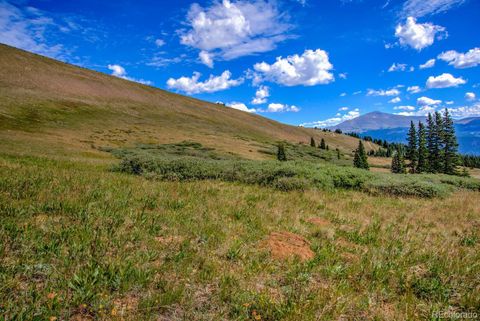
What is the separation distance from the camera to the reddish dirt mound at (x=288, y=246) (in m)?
5.40

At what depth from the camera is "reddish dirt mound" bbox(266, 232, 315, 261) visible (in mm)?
5396

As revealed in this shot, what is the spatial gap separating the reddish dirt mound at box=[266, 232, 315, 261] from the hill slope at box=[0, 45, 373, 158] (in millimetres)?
31557

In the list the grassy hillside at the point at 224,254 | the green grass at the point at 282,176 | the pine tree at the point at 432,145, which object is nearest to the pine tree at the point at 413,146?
the pine tree at the point at 432,145

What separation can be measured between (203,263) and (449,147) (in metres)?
93.0

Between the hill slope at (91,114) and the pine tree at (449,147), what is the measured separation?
172 ft

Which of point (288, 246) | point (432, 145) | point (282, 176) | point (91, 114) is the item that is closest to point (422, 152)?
point (432, 145)

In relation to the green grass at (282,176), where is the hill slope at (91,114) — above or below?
above

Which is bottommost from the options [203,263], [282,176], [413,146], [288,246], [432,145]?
[203,263]

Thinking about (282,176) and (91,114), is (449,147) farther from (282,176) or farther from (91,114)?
(91,114)

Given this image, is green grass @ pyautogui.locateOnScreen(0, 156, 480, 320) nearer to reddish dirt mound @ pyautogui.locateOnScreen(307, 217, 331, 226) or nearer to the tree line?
reddish dirt mound @ pyautogui.locateOnScreen(307, 217, 331, 226)

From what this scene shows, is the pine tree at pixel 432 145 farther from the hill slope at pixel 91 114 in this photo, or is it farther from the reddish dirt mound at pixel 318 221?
the reddish dirt mound at pixel 318 221

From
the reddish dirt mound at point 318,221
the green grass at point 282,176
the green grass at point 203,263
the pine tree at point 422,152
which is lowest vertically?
the green grass at point 203,263

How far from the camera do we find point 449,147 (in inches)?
2997

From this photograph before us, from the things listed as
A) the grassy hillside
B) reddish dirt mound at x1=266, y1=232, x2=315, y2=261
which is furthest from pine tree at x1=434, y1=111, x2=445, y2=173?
reddish dirt mound at x1=266, y1=232, x2=315, y2=261
